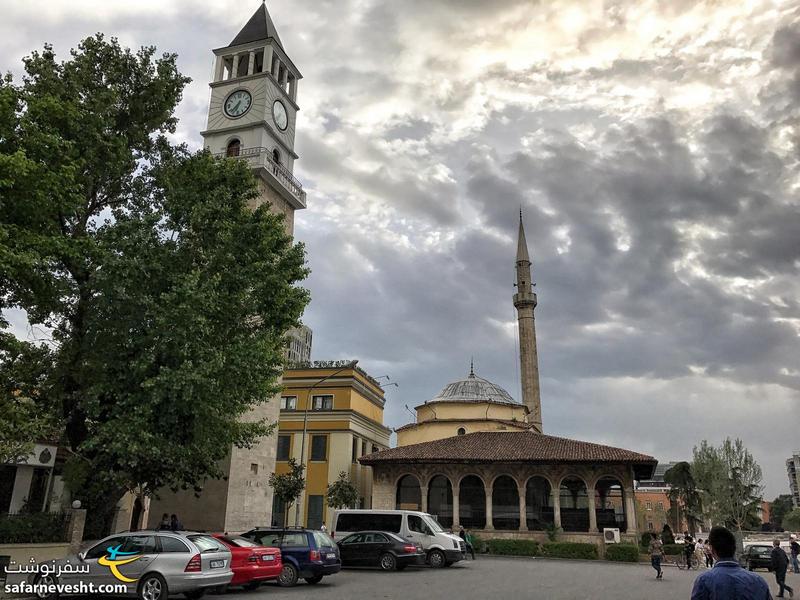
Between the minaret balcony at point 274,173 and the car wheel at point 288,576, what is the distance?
2171cm

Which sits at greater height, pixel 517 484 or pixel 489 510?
pixel 517 484

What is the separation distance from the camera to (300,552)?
1650cm

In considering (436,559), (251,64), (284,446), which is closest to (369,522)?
(436,559)

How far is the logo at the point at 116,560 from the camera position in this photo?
11984 millimetres

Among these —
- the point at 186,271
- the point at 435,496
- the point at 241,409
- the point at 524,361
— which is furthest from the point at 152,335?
the point at 524,361

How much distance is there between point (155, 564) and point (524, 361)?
168 feet

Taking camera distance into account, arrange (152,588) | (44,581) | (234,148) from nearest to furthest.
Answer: (152,588), (44,581), (234,148)

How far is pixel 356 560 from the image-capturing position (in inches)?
834

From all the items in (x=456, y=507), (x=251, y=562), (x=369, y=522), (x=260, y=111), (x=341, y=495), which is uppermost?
(x=260, y=111)

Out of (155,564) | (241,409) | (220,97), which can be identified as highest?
(220,97)

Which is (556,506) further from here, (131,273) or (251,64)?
(251,64)

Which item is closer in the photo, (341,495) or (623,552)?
(623,552)

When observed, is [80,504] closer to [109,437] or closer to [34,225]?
[109,437]

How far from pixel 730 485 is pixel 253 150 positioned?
174 ft
